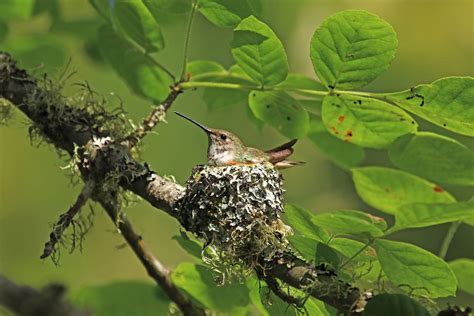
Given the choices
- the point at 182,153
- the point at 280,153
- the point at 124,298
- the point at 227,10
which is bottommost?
the point at 182,153

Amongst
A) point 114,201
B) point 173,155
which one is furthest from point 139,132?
point 173,155

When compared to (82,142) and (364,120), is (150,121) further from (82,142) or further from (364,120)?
(364,120)

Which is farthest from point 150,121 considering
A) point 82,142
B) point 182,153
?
point 182,153

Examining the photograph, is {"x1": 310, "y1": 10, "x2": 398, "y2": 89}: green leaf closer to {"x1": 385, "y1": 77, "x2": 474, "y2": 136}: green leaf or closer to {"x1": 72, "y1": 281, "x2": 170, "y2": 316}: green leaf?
{"x1": 385, "y1": 77, "x2": 474, "y2": 136}: green leaf

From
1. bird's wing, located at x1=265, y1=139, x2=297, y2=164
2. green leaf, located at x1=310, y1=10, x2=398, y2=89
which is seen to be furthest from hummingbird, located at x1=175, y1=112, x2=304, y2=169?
green leaf, located at x1=310, y1=10, x2=398, y2=89

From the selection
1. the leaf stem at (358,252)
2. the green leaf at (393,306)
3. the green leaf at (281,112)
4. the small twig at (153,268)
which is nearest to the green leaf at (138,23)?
the green leaf at (281,112)

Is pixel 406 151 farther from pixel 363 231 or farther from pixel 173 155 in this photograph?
pixel 173 155
